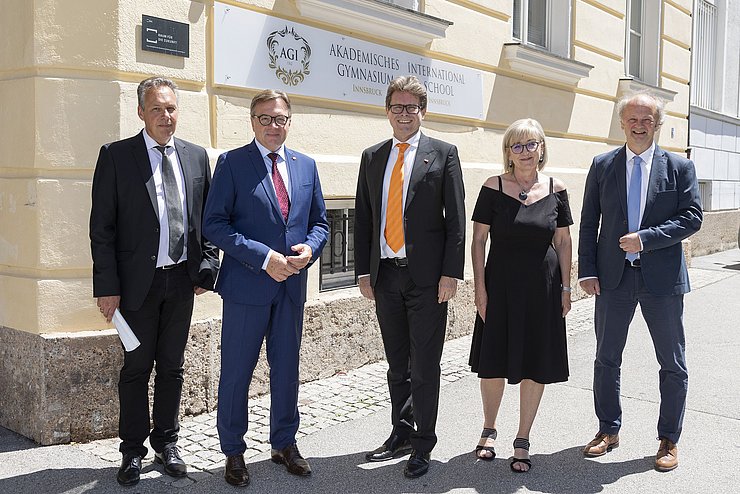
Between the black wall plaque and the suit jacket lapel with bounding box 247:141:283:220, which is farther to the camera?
the black wall plaque

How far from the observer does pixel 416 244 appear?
3814mm

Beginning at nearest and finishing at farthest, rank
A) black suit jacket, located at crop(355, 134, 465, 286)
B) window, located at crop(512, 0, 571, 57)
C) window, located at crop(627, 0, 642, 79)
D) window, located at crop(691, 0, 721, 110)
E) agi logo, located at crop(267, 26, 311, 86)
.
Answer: black suit jacket, located at crop(355, 134, 465, 286) < agi logo, located at crop(267, 26, 311, 86) < window, located at crop(512, 0, 571, 57) < window, located at crop(627, 0, 642, 79) < window, located at crop(691, 0, 721, 110)

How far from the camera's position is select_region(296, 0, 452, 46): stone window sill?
213 inches

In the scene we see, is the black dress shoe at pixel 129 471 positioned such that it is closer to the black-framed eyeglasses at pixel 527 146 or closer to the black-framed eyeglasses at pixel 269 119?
the black-framed eyeglasses at pixel 269 119

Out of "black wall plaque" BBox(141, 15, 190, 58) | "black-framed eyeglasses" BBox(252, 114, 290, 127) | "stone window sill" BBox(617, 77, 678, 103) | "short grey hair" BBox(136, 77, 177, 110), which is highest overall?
"stone window sill" BBox(617, 77, 678, 103)

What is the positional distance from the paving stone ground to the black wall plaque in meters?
2.23

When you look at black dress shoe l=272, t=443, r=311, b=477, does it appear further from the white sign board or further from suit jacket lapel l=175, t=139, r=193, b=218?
the white sign board

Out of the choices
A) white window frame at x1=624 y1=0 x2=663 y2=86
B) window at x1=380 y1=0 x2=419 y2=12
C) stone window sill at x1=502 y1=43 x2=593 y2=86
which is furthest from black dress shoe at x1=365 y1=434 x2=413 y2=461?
white window frame at x1=624 y1=0 x2=663 y2=86

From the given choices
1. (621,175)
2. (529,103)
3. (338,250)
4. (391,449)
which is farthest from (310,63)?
(529,103)

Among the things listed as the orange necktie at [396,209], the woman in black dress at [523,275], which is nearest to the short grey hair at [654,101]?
the woman in black dress at [523,275]

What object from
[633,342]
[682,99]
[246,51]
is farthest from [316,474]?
[682,99]

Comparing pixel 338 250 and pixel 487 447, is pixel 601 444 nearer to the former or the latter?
pixel 487 447

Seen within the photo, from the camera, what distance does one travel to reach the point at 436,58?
21.7 ft

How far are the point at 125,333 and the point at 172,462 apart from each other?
0.70m
